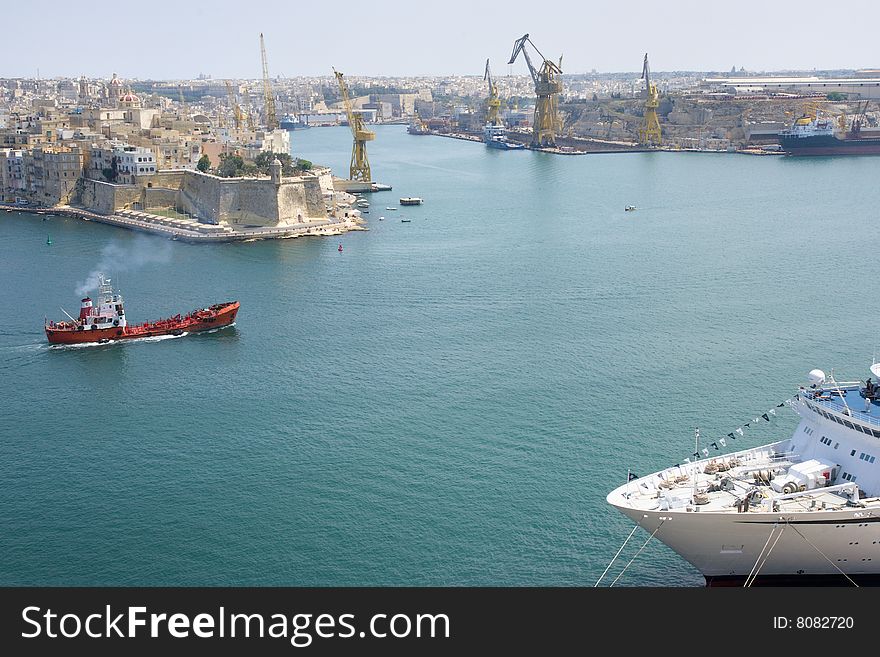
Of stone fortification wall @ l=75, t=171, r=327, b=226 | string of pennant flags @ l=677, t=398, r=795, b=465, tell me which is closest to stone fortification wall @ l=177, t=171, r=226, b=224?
stone fortification wall @ l=75, t=171, r=327, b=226

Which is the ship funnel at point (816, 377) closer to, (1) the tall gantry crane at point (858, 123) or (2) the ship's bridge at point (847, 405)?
(2) the ship's bridge at point (847, 405)

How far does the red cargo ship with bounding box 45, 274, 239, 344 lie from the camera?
78.5 feet

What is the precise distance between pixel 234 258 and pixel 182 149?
15.1 m

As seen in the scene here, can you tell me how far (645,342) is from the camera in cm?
2209

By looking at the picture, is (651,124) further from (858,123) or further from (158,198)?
(158,198)

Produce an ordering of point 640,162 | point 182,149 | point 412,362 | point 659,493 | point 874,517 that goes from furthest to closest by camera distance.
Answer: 1. point 640,162
2. point 182,149
3. point 412,362
4. point 659,493
5. point 874,517

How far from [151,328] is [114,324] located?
2.75 feet

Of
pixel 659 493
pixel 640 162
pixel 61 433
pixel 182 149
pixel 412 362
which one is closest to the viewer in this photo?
pixel 659 493

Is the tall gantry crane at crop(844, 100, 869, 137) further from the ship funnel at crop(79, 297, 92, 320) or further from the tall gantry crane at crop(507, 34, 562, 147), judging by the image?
the ship funnel at crop(79, 297, 92, 320)

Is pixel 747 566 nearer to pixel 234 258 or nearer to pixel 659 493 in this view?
pixel 659 493

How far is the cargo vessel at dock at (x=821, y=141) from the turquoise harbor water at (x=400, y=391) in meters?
31.3

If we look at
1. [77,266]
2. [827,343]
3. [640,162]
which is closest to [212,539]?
[827,343]

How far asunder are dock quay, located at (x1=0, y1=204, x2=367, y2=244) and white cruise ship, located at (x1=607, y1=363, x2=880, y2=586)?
2770cm

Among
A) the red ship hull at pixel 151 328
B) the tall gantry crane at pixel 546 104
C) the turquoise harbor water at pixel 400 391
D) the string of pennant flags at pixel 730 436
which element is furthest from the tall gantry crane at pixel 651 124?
the string of pennant flags at pixel 730 436
